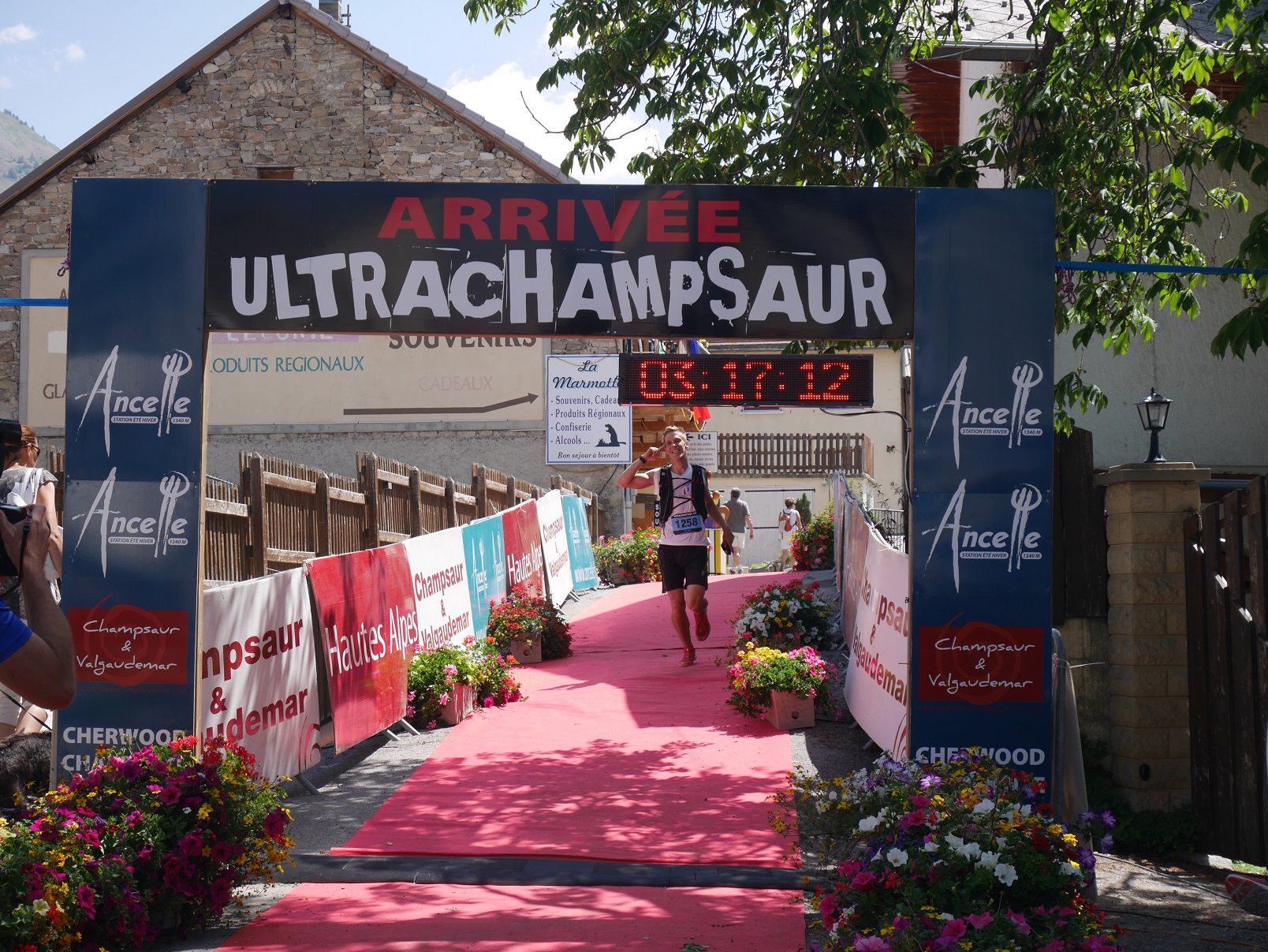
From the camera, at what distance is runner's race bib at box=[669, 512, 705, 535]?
35.9ft

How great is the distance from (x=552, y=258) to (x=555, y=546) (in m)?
11.8

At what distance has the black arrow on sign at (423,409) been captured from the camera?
82.0ft

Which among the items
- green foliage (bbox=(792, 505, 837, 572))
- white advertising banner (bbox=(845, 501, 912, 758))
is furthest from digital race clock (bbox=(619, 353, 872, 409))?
green foliage (bbox=(792, 505, 837, 572))

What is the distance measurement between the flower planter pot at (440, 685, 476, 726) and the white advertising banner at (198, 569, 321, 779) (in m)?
1.64

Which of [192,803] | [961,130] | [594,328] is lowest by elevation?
[192,803]

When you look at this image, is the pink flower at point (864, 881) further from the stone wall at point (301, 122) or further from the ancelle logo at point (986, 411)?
the stone wall at point (301, 122)

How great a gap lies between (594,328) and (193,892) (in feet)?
11.1

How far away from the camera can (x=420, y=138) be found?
80.8 ft

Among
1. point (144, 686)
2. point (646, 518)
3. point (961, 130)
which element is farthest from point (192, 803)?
point (646, 518)

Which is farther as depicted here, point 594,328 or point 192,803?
point 594,328

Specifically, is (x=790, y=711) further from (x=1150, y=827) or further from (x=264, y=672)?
(x=264, y=672)

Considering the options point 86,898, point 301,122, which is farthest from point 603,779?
point 301,122

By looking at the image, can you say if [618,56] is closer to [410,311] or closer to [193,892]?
[410,311]

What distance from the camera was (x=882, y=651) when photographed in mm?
7949
